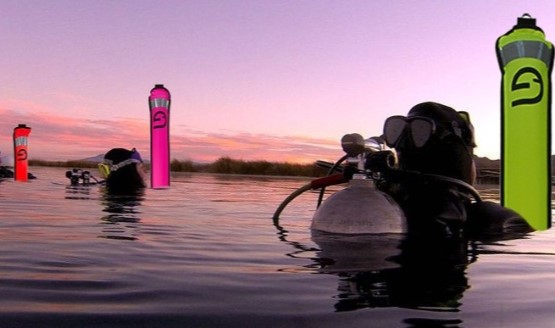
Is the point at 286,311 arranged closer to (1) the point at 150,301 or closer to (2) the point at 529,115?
(1) the point at 150,301

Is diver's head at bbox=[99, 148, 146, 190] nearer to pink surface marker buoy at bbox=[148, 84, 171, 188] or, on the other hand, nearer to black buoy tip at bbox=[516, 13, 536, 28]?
pink surface marker buoy at bbox=[148, 84, 171, 188]

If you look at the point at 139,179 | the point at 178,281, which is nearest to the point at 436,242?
the point at 178,281

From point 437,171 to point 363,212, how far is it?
3.39 feet

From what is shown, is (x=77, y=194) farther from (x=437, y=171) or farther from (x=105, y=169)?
(x=437, y=171)

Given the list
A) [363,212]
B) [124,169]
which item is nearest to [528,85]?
[363,212]

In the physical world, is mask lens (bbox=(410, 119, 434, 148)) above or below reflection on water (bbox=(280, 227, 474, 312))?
above

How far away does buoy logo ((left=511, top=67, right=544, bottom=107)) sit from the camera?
6.58 metres

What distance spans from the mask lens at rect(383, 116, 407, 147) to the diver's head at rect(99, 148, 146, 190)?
11853mm

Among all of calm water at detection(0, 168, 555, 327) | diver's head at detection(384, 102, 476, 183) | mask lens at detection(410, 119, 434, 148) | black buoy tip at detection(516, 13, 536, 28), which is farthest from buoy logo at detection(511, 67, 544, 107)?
calm water at detection(0, 168, 555, 327)

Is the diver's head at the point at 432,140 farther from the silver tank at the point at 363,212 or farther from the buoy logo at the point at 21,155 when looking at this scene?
the buoy logo at the point at 21,155

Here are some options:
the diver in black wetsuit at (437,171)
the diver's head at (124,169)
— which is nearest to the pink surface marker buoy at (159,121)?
the diver's head at (124,169)

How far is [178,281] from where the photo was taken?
268 cm

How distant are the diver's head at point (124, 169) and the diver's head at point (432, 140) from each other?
11901mm

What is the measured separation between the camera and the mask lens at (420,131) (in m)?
5.27
